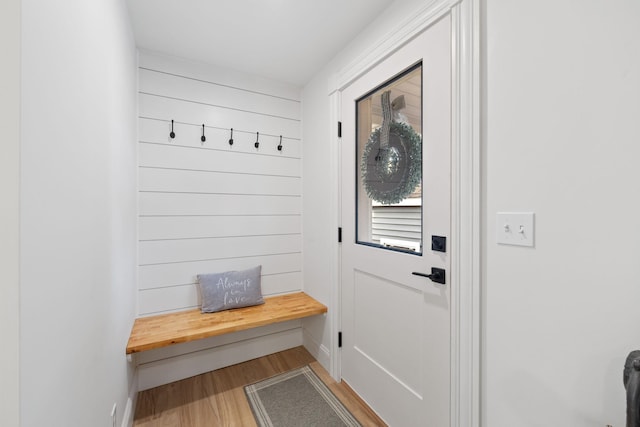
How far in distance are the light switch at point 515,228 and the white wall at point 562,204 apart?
0.03m

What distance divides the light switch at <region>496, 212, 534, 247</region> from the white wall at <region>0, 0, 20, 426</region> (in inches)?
54.1

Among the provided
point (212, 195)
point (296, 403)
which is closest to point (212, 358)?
point (296, 403)

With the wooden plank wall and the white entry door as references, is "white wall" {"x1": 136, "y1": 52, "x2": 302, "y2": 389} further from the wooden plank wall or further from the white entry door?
the white entry door

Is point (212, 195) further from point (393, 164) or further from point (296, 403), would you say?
point (296, 403)

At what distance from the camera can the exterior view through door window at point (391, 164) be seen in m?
1.45

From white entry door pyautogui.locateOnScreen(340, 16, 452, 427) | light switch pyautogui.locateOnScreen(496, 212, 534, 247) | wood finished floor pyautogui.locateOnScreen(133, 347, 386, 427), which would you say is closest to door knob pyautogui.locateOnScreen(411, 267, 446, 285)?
white entry door pyautogui.locateOnScreen(340, 16, 452, 427)

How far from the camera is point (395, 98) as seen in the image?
1.58 meters

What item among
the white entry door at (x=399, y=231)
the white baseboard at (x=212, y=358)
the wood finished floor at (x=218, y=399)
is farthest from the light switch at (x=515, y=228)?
the white baseboard at (x=212, y=358)

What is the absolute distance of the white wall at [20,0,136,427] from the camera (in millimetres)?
561

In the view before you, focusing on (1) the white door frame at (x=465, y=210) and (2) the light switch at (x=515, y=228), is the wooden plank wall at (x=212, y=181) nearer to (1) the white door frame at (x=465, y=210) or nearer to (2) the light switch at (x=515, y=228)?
(1) the white door frame at (x=465, y=210)

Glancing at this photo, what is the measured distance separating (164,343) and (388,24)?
2.33 metres

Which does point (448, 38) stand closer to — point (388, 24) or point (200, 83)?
point (388, 24)

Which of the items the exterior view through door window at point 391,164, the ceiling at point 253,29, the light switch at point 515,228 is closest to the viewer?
the light switch at point 515,228

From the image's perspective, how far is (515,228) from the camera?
3.22 feet
